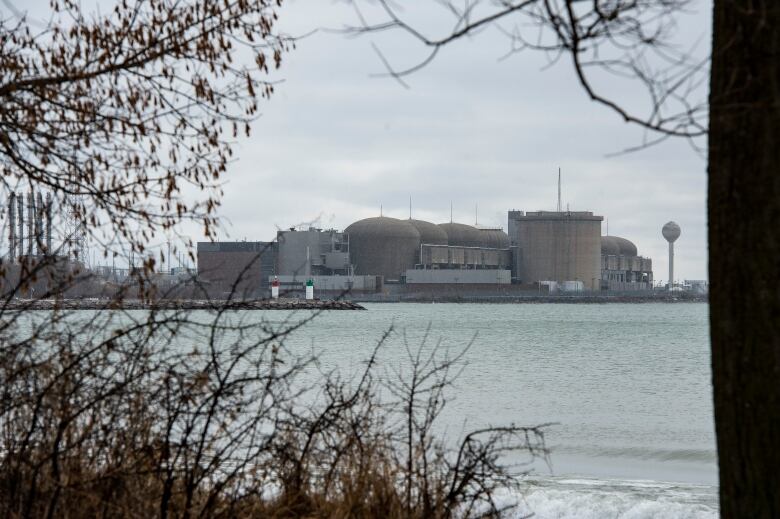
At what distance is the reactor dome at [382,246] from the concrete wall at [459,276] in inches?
102

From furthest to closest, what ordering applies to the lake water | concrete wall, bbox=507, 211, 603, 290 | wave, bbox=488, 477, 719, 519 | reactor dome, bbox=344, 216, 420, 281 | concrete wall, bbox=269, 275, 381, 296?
concrete wall, bbox=507, 211, 603, 290 → reactor dome, bbox=344, 216, 420, 281 → concrete wall, bbox=269, 275, 381, 296 → the lake water → wave, bbox=488, 477, 719, 519

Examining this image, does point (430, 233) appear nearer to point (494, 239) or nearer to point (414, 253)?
point (414, 253)

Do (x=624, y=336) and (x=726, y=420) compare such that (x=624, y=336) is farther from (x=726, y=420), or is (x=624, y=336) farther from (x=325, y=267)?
(x=726, y=420)

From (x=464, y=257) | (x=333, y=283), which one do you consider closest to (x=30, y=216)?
(x=333, y=283)

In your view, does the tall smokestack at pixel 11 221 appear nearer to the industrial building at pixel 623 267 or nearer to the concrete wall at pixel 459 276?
the concrete wall at pixel 459 276

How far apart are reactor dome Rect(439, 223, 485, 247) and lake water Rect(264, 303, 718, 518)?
210 feet

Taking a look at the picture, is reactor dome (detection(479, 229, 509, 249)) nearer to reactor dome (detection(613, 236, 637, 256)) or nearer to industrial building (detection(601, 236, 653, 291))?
industrial building (detection(601, 236, 653, 291))

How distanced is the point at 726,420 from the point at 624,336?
67.7 m

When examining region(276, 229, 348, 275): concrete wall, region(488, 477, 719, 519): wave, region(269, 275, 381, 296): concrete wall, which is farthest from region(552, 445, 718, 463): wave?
region(276, 229, 348, 275): concrete wall

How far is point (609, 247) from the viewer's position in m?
149

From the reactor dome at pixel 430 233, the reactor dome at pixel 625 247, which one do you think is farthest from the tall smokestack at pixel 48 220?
the reactor dome at pixel 625 247

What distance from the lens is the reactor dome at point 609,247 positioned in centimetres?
14700

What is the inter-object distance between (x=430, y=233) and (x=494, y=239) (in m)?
10.6

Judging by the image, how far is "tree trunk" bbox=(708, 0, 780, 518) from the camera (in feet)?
10.6
